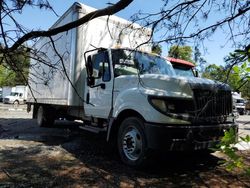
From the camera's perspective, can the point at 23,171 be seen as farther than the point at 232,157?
Yes

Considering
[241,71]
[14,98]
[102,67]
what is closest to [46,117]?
[102,67]

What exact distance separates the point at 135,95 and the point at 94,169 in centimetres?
159

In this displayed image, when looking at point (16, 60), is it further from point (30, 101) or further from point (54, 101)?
point (30, 101)

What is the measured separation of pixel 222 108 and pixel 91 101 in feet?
10.6

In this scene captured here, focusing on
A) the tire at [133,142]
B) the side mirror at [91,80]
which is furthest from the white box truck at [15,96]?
the tire at [133,142]

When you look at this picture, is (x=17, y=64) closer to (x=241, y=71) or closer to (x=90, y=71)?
(x=241, y=71)

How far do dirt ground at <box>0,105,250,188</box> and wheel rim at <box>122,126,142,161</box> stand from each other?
0.27 metres

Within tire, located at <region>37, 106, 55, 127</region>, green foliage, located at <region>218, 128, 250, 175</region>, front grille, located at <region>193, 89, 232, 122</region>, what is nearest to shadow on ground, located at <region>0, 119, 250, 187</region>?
front grille, located at <region>193, 89, 232, 122</region>

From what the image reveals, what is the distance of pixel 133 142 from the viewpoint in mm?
6438

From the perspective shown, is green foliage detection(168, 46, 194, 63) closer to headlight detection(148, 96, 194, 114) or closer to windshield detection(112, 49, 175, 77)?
headlight detection(148, 96, 194, 114)

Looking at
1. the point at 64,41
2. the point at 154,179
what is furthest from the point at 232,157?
the point at 64,41

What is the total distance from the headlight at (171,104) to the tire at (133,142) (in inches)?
20.0

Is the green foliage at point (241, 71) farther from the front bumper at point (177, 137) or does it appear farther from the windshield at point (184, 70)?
the windshield at point (184, 70)

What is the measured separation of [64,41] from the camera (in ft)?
30.8
